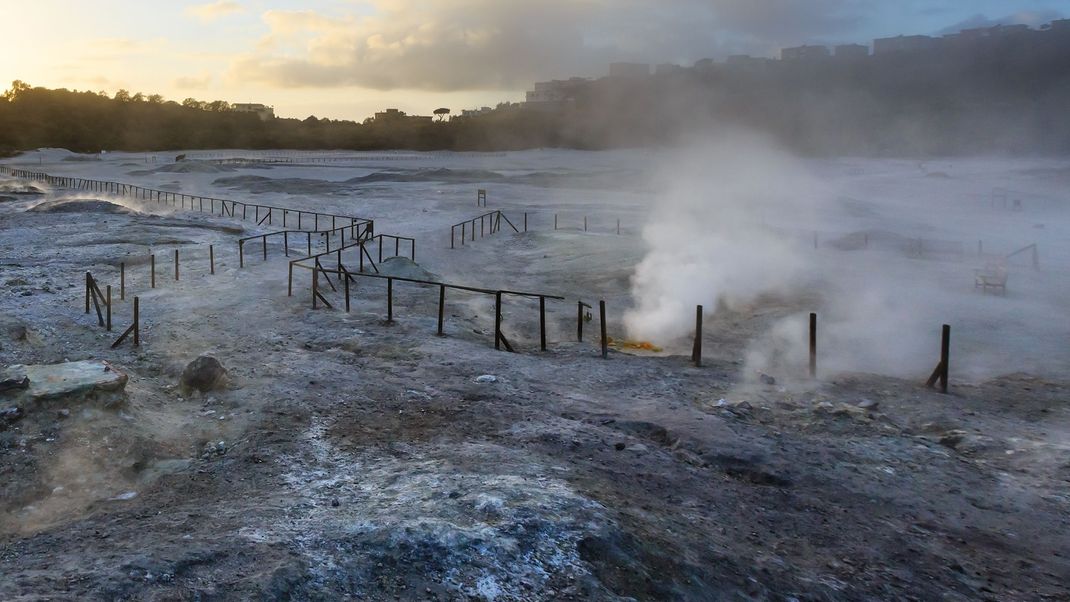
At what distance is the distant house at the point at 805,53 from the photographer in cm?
7488

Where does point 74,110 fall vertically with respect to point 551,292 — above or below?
above

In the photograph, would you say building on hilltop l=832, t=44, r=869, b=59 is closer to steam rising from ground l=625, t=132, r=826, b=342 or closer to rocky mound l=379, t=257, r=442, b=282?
steam rising from ground l=625, t=132, r=826, b=342

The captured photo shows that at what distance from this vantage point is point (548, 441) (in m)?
8.08

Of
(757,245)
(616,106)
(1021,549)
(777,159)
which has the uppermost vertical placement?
(616,106)

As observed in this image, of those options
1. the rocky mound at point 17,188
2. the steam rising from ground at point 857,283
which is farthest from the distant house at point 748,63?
the rocky mound at point 17,188

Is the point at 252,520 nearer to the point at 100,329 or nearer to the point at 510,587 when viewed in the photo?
the point at 510,587

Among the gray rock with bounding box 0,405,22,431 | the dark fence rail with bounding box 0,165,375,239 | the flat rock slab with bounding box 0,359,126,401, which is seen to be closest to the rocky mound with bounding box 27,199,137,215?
the dark fence rail with bounding box 0,165,375,239

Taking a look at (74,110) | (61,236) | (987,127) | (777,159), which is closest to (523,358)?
(61,236)

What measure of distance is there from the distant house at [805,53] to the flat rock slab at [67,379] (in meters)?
73.5

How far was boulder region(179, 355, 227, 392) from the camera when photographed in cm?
938

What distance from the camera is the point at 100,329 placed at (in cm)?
1229

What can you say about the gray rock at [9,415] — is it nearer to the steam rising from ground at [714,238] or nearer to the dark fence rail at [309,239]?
the steam rising from ground at [714,238]

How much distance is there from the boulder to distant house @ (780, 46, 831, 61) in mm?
72359

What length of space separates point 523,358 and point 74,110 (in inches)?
4062
